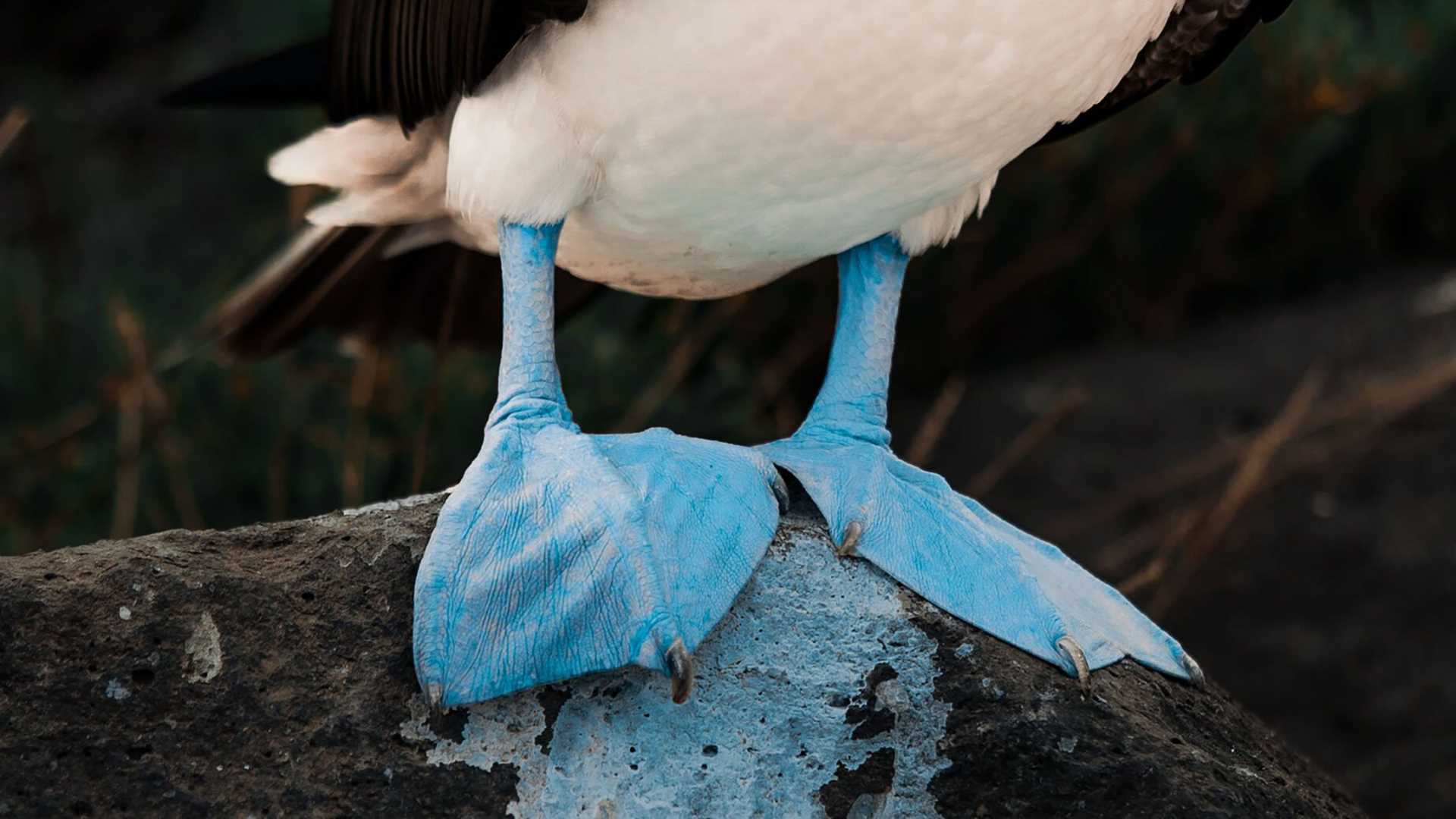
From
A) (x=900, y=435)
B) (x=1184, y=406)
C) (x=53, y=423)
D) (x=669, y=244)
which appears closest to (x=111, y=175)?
(x=53, y=423)

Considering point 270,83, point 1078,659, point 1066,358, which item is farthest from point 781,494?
point 1066,358

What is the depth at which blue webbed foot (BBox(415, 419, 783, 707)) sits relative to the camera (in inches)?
61.3

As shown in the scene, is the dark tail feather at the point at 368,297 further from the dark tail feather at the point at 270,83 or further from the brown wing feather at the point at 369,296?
the dark tail feather at the point at 270,83

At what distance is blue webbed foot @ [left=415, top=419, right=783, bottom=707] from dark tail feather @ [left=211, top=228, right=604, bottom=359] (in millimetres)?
749

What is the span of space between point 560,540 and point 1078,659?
513mm

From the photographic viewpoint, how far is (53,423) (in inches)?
137

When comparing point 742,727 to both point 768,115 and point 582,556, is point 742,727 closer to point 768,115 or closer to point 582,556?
point 582,556

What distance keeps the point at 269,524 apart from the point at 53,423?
6.47 ft

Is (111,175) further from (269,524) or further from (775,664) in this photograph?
(775,664)

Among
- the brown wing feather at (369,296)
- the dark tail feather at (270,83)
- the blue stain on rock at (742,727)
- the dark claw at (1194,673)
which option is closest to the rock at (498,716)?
the blue stain on rock at (742,727)

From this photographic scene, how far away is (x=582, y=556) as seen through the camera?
1696mm

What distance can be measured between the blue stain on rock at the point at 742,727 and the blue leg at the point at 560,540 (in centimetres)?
4

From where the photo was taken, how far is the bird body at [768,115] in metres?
1.67

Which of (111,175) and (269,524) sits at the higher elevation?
(111,175)
